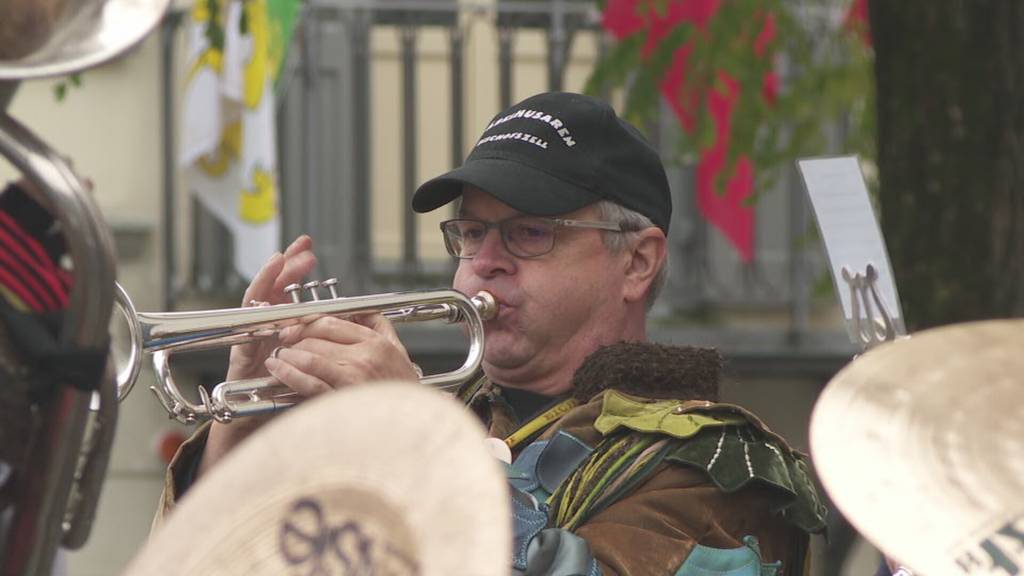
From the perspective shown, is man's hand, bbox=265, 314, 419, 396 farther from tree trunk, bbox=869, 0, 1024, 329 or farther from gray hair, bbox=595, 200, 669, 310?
tree trunk, bbox=869, 0, 1024, 329

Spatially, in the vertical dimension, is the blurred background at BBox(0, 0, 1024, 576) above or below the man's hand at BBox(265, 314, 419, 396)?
below

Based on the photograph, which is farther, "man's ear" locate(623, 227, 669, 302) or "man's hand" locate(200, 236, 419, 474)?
"man's ear" locate(623, 227, 669, 302)

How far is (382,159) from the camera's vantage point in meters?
9.68

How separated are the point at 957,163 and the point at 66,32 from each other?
3.69 metres

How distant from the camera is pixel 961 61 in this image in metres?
5.31

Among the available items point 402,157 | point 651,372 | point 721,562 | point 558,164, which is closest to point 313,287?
point 558,164

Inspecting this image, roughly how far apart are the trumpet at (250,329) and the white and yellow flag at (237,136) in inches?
209

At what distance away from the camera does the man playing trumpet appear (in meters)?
2.85

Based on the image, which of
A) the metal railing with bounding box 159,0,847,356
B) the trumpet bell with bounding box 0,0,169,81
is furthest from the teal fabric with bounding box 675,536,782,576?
the metal railing with bounding box 159,0,847,356

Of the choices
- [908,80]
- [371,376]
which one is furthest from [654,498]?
[908,80]

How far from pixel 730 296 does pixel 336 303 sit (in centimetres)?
670

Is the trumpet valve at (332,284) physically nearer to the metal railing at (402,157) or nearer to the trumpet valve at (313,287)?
the trumpet valve at (313,287)

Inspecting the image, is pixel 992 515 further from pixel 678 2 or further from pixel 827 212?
pixel 678 2

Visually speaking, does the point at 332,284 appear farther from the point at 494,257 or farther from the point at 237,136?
the point at 237,136
